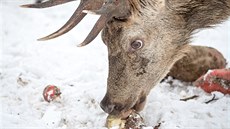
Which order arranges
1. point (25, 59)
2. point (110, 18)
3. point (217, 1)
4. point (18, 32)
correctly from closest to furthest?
point (110, 18), point (217, 1), point (25, 59), point (18, 32)

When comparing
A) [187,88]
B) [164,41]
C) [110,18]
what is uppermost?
[110,18]

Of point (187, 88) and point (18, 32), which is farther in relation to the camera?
point (18, 32)

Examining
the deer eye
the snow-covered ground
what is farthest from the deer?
the snow-covered ground

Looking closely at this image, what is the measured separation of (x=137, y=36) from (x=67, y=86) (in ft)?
5.28

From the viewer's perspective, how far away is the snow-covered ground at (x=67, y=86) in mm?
4523

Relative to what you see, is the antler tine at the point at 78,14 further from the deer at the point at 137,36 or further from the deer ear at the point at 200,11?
the deer ear at the point at 200,11

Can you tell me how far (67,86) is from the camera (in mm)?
5434

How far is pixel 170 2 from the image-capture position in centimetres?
427

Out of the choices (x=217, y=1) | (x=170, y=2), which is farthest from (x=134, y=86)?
(x=217, y=1)

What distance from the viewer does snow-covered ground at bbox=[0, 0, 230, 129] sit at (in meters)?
4.52

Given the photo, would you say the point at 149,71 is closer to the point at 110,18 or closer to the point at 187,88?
the point at 110,18

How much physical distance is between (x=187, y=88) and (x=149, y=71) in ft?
4.02

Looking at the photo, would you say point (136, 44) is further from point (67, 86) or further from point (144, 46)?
point (67, 86)

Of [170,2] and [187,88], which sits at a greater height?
[170,2]
